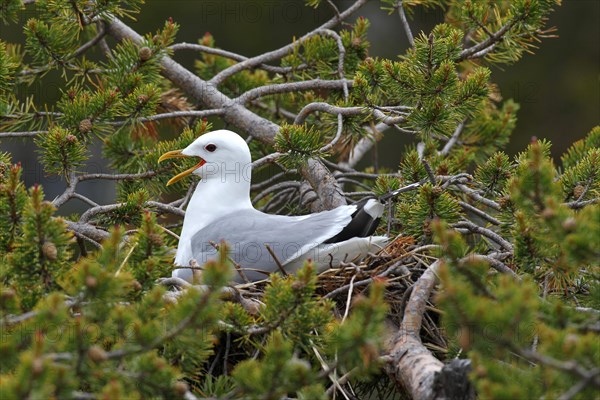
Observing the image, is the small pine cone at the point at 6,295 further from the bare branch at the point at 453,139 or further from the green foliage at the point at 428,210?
the bare branch at the point at 453,139

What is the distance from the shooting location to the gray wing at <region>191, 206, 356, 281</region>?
343 centimetres

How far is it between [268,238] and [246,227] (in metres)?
0.17

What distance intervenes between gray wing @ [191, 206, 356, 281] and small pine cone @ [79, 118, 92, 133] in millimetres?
623

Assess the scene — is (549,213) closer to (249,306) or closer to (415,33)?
(249,306)

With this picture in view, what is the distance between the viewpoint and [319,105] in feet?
13.2

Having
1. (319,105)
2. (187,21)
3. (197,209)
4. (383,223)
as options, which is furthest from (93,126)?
(187,21)

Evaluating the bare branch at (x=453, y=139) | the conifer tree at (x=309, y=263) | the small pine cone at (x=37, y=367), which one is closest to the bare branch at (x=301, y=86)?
the conifer tree at (x=309, y=263)

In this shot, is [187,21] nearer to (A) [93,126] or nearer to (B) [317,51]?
(B) [317,51]

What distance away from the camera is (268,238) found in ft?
11.5

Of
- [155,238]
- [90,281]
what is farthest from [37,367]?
[155,238]

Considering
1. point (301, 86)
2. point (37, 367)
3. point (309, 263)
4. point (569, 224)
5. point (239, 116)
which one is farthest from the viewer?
point (239, 116)

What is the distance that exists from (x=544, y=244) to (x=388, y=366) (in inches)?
24.2

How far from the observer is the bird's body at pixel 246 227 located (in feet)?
11.2

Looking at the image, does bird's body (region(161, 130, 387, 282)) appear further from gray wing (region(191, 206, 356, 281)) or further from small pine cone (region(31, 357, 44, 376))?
small pine cone (region(31, 357, 44, 376))
